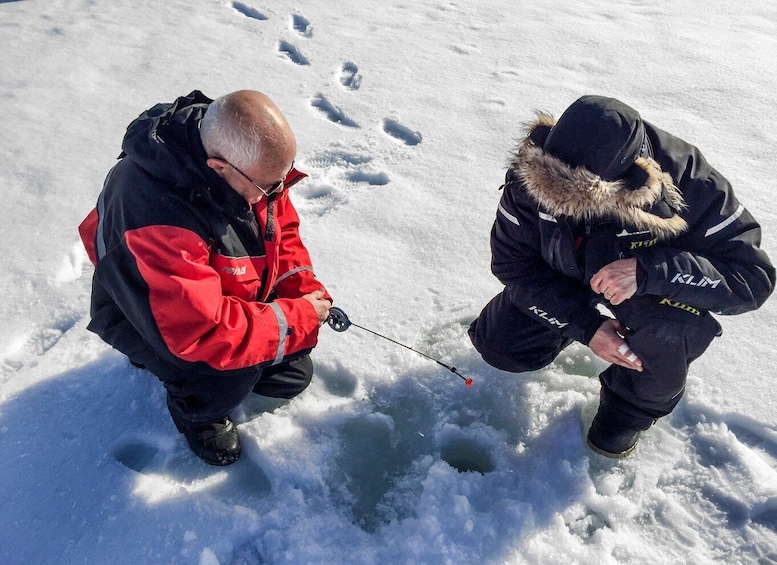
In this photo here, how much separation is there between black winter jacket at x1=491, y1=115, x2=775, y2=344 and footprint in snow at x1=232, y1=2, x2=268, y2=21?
3.81m

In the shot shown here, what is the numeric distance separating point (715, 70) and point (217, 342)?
4223mm

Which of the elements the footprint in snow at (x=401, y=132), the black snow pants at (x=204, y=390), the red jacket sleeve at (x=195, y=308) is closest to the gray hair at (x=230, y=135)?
the red jacket sleeve at (x=195, y=308)

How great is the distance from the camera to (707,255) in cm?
171

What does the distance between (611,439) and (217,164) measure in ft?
5.08

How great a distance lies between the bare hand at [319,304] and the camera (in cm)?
201

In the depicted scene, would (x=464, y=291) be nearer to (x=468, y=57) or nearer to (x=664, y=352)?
(x=664, y=352)

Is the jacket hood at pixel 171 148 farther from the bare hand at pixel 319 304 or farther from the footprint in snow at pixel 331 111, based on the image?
the footprint in snow at pixel 331 111

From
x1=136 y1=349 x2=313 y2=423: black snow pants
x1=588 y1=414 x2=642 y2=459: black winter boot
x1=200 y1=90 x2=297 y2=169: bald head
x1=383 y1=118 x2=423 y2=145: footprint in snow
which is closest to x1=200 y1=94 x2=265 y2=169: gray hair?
x1=200 y1=90 x2=297 y2=169: bald head

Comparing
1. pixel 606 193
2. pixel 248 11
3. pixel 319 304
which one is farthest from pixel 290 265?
pixel 248 11

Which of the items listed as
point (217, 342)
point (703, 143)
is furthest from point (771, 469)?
point (703, 143)

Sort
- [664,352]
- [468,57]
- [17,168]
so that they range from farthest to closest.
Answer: [468,57] → [17,168] → [664,352]

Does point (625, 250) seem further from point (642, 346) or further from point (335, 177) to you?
point (335, 177)

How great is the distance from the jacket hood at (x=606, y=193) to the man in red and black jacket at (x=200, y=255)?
729 millimetres

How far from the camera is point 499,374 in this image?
7.27 feet
